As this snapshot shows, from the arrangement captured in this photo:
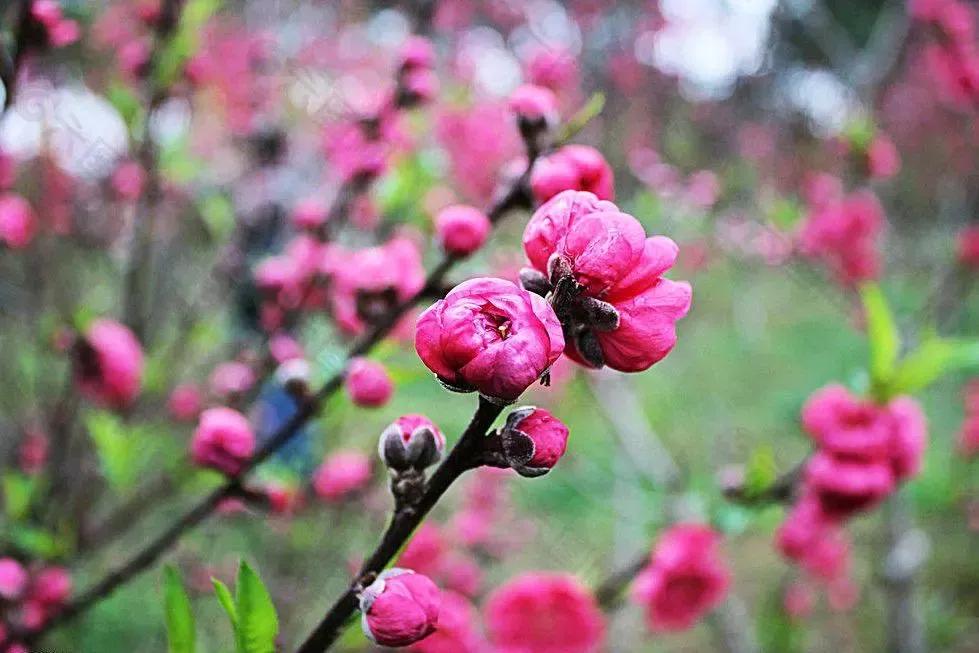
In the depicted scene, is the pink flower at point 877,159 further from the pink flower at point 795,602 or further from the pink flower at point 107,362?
the pink flower at point 107,362

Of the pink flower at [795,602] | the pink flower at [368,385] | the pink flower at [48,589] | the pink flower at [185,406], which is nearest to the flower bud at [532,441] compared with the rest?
the pink flower at [368,385]

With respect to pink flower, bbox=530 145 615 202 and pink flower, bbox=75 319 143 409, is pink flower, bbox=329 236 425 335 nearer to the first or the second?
pink flower, bbox=530 145 615 202

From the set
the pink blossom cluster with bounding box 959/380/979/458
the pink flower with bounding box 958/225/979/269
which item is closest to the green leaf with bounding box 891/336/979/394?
the pink flower with bounding box 958/225/979/269

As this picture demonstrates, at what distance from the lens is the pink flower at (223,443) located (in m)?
0.84

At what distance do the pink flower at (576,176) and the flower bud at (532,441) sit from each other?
251 mm

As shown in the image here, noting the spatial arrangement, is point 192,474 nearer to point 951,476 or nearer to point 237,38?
point 237,38

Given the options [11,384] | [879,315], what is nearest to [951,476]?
[879,315]

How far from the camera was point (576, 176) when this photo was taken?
0.70 m

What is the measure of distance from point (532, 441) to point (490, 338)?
88mm

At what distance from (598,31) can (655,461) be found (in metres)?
3.78

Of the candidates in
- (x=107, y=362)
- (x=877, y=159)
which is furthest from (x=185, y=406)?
(x=877, y=159)

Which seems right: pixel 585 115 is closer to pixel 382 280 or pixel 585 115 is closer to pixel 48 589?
pixel 382 280

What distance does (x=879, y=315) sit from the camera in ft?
3.68

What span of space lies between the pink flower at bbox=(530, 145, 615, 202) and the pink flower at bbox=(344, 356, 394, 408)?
30 centimetres
